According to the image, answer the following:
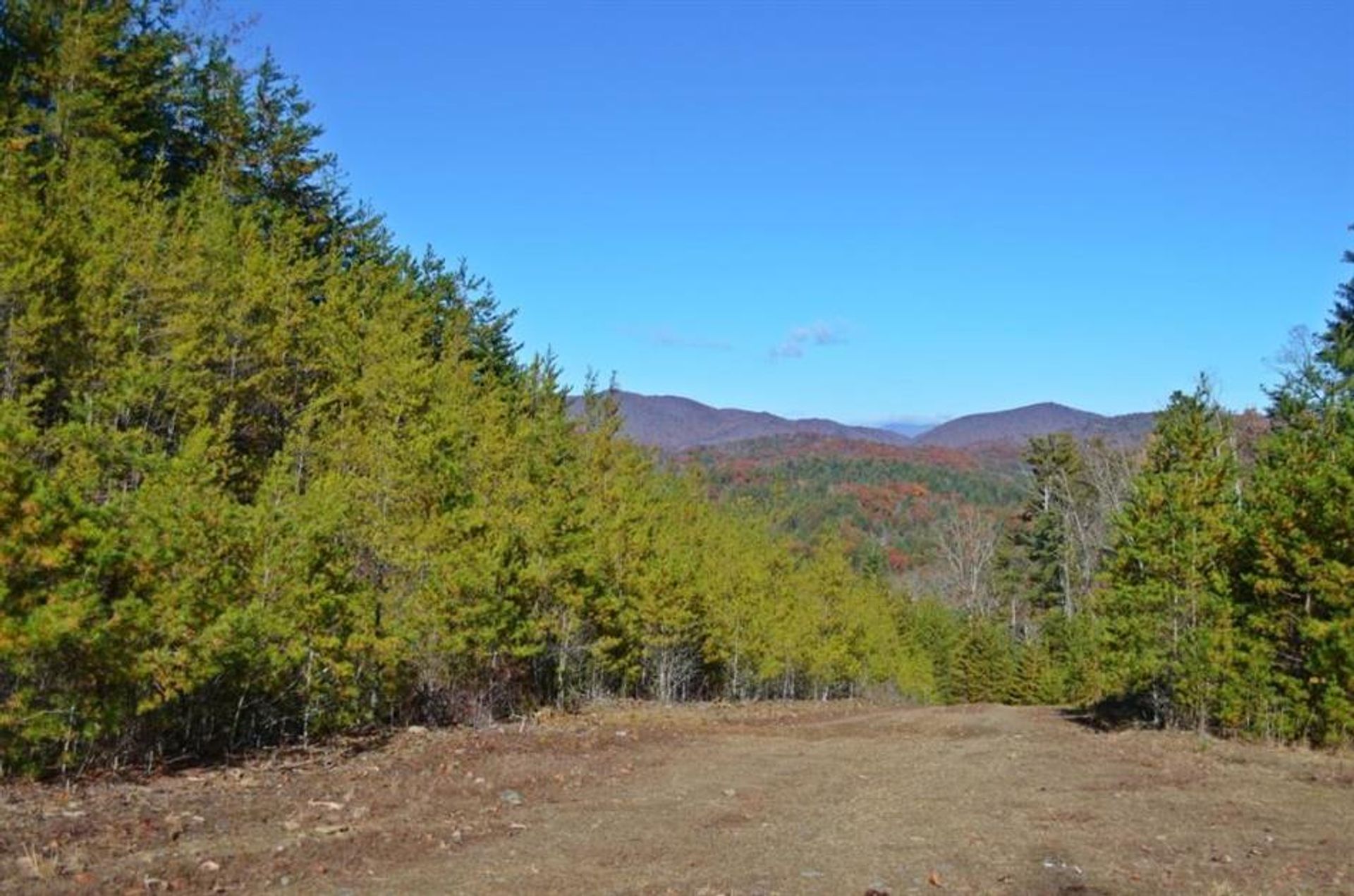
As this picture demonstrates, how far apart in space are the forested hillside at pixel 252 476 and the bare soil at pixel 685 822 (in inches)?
48.9

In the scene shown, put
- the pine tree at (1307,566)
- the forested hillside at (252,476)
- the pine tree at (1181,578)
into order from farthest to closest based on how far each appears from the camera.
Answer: the pine tree at (1181,578), the pine tree at (1307,566), the forested hillside at (252,476)

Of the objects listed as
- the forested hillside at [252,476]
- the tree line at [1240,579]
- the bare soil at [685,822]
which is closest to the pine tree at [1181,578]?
the tree line at [1240,579]

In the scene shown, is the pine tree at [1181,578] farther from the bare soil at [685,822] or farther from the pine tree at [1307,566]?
the bare soil at [685,822]

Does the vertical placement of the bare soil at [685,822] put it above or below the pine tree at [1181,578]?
below

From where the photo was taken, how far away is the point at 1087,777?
13.7 metres

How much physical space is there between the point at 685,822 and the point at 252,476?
39.8ft

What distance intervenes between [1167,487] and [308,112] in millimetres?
27946

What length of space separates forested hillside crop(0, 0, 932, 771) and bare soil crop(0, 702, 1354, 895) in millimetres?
1241

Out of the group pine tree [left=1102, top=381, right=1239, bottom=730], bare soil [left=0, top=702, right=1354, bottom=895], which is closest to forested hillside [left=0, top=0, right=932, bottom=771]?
bare soil [left=0, top=702, right=1354, bottom=895]

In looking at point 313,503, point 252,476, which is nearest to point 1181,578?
point 313,503

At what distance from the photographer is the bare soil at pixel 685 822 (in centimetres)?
752

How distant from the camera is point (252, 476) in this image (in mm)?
18688

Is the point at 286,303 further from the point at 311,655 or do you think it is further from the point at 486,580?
the point at 311,655

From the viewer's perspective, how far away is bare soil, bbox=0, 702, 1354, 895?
7.52m
